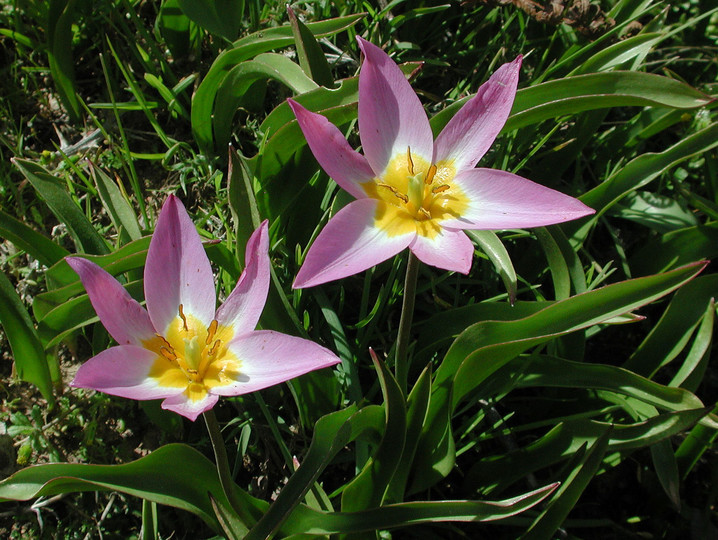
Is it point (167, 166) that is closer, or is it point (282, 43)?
point (282, 43)

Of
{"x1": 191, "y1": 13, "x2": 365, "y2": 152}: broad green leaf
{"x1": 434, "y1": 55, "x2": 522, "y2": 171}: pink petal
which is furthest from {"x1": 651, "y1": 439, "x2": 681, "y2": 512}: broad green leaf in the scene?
{"x1": 191, "y1": 13, "x2": 365, "y2": 152}: broad green leaf

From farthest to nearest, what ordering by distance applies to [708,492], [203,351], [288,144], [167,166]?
1. [167,166]
2. [708,492]
3. [288,144]
4. [203,351]

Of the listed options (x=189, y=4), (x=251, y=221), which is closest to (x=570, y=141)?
(x=251, y=221)

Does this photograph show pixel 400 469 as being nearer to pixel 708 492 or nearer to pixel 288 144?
pixel 288 144

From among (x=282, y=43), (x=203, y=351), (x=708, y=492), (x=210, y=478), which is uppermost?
(x=282, y=43)

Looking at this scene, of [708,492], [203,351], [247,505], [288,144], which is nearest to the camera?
[203,351]

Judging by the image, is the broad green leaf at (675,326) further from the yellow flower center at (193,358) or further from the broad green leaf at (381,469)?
the yellow flower center at (193,358)

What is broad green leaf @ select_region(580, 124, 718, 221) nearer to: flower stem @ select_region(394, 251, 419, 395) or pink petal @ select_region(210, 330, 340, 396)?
flower stem @ select_region(394, 251, 419, 395)

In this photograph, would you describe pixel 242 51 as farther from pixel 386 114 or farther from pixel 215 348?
pixel 215 348
